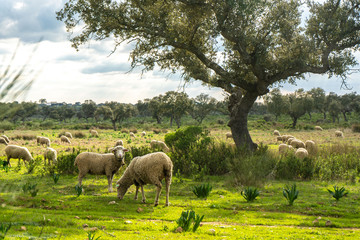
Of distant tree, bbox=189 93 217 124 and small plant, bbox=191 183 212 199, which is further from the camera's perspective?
distant tree, bbox=189 93 217 124

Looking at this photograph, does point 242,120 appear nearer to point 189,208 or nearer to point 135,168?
point 189,208

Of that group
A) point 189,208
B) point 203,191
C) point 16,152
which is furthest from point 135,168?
point 16,152

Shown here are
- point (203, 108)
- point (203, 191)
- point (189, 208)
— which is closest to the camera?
point (189, 208)

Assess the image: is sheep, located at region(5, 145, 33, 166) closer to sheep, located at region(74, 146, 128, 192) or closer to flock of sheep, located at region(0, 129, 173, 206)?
flock of sheep, located at region(0, 129, 173, 206)

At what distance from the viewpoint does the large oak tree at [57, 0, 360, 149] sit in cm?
1911

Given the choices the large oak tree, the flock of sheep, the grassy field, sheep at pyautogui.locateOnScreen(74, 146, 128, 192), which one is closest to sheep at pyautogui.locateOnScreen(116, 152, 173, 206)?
the flock of sheep

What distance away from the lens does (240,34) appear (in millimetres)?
19500

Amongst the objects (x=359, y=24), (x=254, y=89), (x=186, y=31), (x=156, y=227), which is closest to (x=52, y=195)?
(x=156, y=227)

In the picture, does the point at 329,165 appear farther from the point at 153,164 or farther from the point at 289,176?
the point at 153,164

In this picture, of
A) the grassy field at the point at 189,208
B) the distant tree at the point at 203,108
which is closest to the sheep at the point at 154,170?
the grassy field at the point at 189,208

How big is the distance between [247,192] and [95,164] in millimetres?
6366

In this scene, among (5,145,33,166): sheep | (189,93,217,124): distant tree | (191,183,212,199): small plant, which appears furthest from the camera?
(189,93,217,124): distant tree

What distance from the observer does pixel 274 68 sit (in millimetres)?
20828

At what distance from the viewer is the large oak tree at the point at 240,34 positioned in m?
19.1
